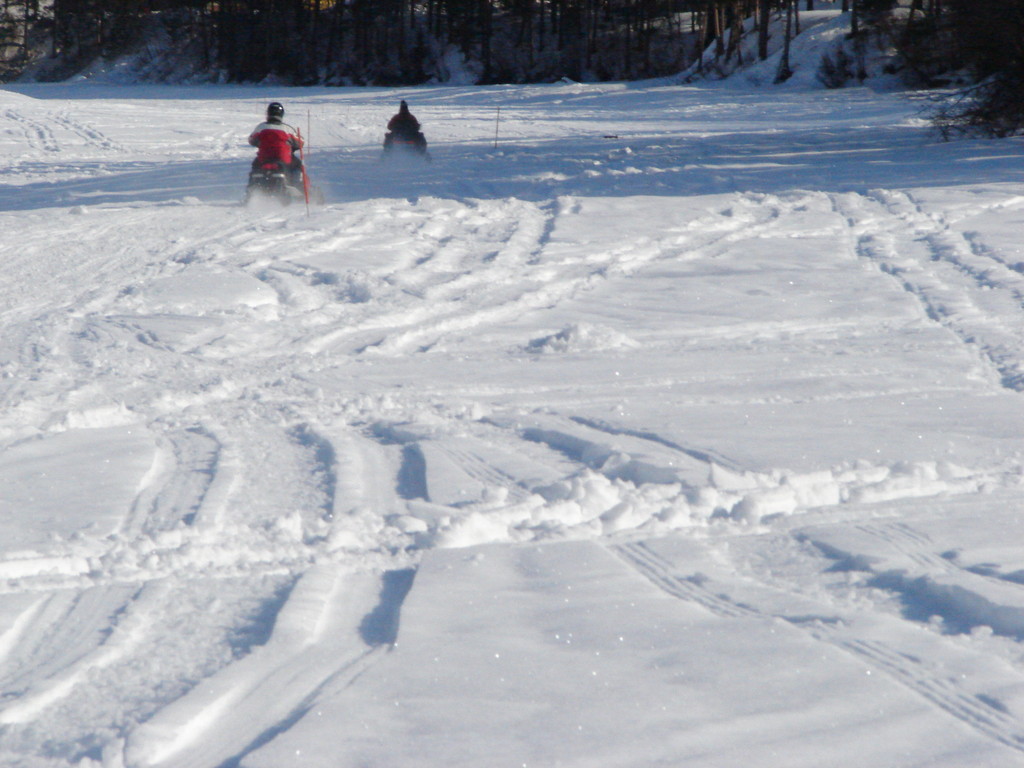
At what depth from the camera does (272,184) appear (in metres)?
11.1

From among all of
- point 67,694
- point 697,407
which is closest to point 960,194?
point 697,407

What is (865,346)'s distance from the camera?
5742 mm

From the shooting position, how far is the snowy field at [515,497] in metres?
2.31

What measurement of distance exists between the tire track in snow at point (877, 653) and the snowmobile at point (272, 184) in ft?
29.3

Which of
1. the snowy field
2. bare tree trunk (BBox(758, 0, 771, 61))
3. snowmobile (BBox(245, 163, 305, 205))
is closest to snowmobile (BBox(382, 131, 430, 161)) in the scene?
snowmobile (BBox(245, 163, 305, 205))

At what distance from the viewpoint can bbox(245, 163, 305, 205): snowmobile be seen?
36.6ft

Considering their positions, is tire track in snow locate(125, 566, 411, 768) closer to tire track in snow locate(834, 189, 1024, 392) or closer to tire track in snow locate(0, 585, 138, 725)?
tire track in snow locate(0, 585, 138, 725)

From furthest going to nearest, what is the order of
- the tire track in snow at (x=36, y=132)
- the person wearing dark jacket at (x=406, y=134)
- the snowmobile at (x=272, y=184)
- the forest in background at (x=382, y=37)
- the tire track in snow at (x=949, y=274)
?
the forest in background at (x=382, y=37) < the tire track in snow at (x=36, y=132) < the person wearing dark jacket at (x=406, y=134) < the snowmobile at (x=272, y=184) < the tire track in snow at (x=949, y=274)

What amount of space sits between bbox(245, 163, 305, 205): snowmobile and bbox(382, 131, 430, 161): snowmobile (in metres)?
4.02

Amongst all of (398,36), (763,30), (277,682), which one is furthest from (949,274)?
(398,36)

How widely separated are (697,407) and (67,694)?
3.10 metres

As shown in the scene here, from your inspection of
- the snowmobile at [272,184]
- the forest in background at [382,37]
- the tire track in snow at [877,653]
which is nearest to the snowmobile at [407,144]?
the snowmobile at [272,184]

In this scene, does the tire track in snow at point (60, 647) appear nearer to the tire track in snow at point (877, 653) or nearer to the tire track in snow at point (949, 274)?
the tire track in snow at point (877, 653)

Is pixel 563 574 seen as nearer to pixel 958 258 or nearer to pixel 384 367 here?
pixel 384 367
